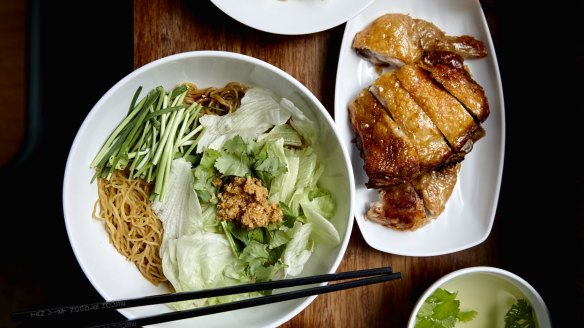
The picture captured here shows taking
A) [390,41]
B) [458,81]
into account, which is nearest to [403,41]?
[390,41]

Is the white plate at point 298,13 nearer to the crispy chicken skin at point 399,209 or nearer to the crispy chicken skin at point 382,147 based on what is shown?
the crispy chicken skin at point 382,147

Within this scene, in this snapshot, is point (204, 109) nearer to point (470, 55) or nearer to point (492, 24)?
point (470, 55)

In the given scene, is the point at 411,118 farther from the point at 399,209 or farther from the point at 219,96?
the point at 219,96

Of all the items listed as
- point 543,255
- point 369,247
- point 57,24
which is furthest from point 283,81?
point 543,255

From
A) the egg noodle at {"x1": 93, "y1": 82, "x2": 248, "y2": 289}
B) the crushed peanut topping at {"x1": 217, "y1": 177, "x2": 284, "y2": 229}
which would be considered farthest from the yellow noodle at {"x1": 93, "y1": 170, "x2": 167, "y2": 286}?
the crushed peanut topping at {"x1": 217, "y1": 177, "x2": 284, "y2": 229}

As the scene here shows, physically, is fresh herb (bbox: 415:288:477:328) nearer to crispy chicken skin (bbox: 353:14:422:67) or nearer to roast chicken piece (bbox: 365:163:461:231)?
roast chicken piece (bbox: 365:163:461:231)
